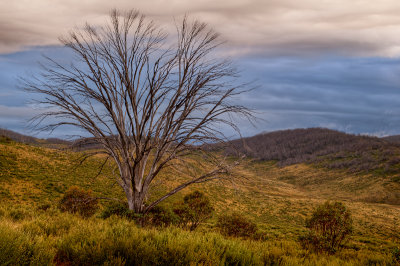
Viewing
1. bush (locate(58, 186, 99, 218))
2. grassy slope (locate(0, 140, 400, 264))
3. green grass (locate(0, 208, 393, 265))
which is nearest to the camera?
green grass (locate(0, 208, 393, 265))

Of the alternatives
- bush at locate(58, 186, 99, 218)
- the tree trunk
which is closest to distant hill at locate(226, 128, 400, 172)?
bush at locate(58, 186, 99, 218)

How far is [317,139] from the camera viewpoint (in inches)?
7451

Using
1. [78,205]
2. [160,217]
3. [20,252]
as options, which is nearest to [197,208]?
[160,217]

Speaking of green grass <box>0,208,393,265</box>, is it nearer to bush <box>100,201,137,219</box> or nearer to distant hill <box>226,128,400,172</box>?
bush <box>100,201,137,219</box>

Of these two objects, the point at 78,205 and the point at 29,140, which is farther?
the point at 29,140

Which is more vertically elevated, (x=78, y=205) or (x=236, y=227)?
(x=78, y=205)

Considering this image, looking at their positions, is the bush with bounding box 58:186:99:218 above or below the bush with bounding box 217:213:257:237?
above

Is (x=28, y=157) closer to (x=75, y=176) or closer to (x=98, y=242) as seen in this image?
(x=75, y=176)

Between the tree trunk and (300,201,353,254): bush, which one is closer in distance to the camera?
the tree trunk

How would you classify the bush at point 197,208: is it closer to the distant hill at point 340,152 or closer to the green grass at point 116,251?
the green grass at point 116,251

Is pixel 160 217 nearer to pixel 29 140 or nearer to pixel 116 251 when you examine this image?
pixel 116 251

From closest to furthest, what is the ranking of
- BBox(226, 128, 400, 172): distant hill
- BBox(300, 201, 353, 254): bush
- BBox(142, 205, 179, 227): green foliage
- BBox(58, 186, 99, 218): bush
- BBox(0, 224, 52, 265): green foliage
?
1. BBox(0, 224, 52, 265): green foliage
2. BBox(142, 205, 179, 227): green foliage
3. BBox(300, 201, 353, 254): bush
4. BBox(58, 186, 99, 218): bush
5. BBox(226, 128, 400, 172): distant hill

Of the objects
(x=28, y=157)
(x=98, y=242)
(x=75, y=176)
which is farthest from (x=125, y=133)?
(x=28, y=157)

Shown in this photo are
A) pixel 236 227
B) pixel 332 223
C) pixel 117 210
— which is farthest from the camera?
pixel 236 227
